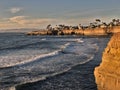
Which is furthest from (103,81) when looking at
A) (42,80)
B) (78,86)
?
(42,80)

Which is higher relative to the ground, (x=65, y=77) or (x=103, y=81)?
(x=103, y=81)

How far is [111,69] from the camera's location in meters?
12.9

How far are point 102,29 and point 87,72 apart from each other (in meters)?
152

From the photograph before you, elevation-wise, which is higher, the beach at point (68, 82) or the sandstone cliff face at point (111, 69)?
the sandstone cliff face at point (111, 69)

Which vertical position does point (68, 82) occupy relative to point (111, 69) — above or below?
below

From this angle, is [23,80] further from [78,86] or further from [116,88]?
[116,88]

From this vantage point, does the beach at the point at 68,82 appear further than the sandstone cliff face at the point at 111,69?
Yes

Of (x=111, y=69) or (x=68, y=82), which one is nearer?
(x=111, y=69)

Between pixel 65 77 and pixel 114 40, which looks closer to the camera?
pixel 114 40

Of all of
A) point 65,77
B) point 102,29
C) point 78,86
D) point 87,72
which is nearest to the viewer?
point 78,86

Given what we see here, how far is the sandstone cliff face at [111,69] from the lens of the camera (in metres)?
12.6

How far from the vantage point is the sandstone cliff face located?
41.3ft

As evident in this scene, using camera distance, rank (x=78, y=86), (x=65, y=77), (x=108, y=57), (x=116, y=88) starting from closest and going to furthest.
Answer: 1. (x=116, y=88)
2. (x=108, y=57)
3. (x=78, y=86)
4. (x=65, y=77)

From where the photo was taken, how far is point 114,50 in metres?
13.1
